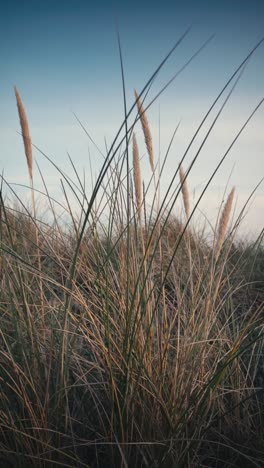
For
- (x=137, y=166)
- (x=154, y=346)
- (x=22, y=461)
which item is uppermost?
(x=137, y=166)

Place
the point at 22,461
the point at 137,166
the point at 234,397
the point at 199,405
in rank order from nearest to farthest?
the point at 22,461 < the point at 199,405 < the point at 137,166 < the point at 234,397

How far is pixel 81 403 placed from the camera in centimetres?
159

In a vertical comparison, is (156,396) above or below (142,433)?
above

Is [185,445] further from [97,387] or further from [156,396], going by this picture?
[97,387]

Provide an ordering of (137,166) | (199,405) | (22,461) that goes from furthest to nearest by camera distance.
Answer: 1. (137,166)
2. (199,405)
3. (22,461)

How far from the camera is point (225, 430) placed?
1.71m

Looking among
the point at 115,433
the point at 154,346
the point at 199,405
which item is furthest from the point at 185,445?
the point at 154,346

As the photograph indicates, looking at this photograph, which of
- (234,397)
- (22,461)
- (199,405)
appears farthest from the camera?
(234,397)

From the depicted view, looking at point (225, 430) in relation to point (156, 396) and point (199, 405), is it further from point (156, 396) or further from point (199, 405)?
point (156, 396)

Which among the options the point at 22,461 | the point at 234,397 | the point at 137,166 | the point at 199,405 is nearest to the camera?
the point at 22,461

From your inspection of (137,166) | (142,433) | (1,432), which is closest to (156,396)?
(142,433)

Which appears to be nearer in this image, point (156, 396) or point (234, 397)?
point (156, 396)

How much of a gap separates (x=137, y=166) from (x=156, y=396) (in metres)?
0.80

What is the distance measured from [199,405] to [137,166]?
87 cm
